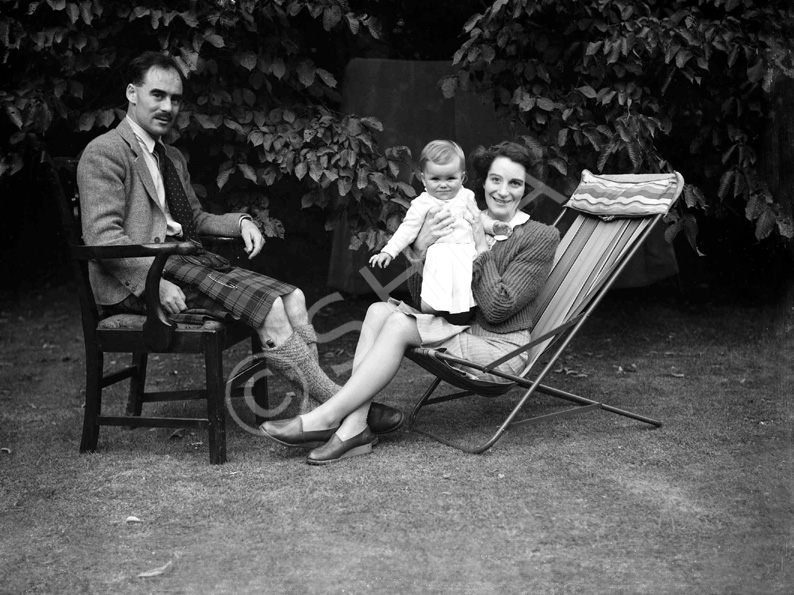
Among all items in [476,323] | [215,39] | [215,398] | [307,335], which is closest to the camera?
[215,398]

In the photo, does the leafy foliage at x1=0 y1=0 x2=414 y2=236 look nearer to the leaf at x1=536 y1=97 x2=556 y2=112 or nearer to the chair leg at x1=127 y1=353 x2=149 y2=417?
the leaf at x1=536 y1=97 x2=556 y2=112

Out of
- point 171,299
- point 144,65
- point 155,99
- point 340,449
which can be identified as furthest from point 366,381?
point 144,65

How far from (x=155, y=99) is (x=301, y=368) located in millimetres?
1258

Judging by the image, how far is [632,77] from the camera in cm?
519

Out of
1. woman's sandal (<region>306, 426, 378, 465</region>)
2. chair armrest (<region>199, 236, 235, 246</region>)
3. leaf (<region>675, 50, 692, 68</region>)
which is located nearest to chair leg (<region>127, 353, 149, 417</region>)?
chair armrest (<region>199, 236, 235, 246</region>)

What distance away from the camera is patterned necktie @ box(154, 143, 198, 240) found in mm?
3869

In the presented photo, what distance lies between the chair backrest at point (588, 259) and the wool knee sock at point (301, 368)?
85 cm

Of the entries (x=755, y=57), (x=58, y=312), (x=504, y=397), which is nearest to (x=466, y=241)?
(x=504, y=397)

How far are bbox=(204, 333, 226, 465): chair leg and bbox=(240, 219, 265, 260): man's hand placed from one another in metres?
0.57

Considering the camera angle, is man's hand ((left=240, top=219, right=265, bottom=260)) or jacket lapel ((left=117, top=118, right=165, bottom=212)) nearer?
jacket lapel ((left=117, top=118, right=165, bottom=212))

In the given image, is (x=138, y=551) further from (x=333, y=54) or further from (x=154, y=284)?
(x=333, y=54)

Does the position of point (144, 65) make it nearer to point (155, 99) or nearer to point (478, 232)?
point (155, 99)

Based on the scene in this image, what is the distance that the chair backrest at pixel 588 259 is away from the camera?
3.81 m

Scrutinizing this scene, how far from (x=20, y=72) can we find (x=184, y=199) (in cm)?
202
